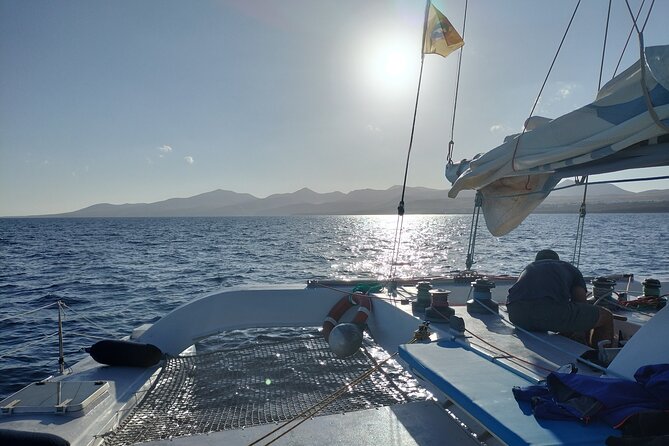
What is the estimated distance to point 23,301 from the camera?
41.5 ft

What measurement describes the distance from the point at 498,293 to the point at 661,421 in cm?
552

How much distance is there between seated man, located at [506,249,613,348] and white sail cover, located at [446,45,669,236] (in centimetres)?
112

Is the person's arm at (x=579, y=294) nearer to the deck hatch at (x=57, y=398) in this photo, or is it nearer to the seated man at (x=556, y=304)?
the seated man at (x=556, y=304)

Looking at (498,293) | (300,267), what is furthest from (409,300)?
(300,267)

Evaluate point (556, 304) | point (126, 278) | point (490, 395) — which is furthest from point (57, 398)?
point (126, 278)

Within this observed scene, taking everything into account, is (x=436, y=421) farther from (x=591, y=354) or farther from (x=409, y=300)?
(x=409, y=300)

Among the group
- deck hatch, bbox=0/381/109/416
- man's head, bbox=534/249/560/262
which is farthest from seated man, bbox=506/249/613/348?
deck hatch, bbox=0/381/109/416

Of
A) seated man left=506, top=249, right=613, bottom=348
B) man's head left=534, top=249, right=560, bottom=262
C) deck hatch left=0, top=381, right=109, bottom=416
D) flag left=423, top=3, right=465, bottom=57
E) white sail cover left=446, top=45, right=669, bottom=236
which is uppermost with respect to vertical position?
flag left=423, top=3, right=465, bottom=57

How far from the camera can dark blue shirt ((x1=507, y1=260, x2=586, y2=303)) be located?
169 inches

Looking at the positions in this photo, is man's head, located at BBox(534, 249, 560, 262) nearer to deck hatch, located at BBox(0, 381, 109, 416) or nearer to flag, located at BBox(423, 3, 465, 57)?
flag, located at BBox(423, 3, 465, 57)

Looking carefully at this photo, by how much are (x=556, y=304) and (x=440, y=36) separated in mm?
4469

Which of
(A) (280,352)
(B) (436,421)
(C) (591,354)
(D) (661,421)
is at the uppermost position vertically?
(D) (661,421)

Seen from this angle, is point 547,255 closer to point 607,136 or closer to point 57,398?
point 607,136

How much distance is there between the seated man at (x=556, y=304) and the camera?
4184mm
